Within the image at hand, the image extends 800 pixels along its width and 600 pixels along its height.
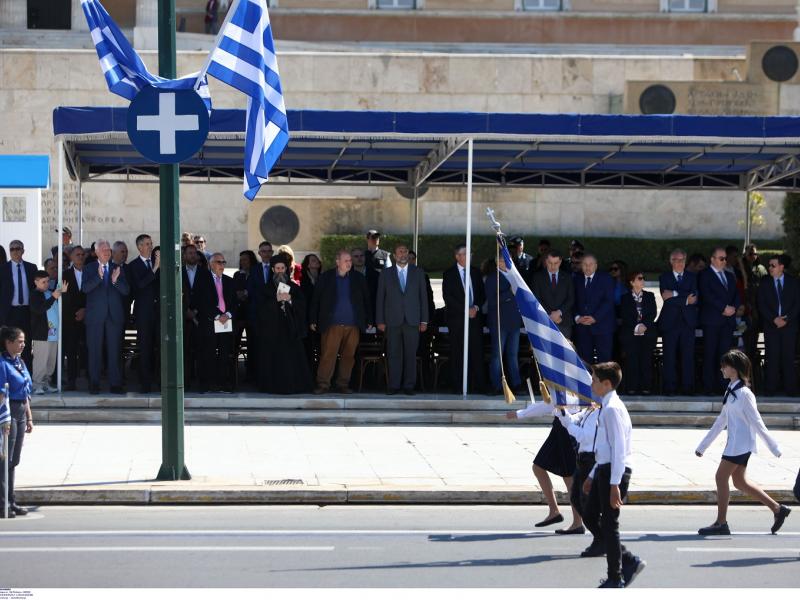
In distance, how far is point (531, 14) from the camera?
43250 mm

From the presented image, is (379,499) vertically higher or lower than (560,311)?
lower

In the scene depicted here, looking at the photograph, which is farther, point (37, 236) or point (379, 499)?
point (37, 236)

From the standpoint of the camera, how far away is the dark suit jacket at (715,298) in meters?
A: 16.1

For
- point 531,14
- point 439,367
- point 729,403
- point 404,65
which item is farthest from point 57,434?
point 531,14

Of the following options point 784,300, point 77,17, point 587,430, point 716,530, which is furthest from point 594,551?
point 77,17

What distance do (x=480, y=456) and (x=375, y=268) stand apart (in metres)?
4.40

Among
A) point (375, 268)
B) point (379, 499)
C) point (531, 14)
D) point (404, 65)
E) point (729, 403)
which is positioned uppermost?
point (531, 14)

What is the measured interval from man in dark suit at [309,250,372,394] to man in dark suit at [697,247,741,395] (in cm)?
432

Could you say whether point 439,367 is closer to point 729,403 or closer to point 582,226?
point 729,403

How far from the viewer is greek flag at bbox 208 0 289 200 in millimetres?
11484

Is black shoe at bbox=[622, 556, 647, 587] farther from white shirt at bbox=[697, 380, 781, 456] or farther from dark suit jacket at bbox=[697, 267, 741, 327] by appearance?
dark suit jacket at bbox=[697, 267, 741, 327]

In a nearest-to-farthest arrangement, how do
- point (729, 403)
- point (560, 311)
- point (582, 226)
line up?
point (729, 403) < point (560, 311) < point (582, 226)

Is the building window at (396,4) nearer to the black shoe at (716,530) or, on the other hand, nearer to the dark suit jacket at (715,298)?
the dark suit jacket at (715,298)

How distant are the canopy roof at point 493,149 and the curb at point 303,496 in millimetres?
5311
